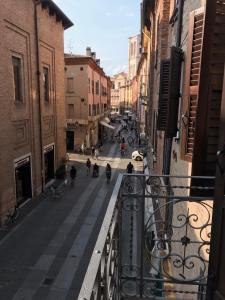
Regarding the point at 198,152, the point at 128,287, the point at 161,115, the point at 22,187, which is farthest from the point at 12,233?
the point at 198,152

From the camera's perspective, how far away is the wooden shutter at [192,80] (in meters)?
3.40

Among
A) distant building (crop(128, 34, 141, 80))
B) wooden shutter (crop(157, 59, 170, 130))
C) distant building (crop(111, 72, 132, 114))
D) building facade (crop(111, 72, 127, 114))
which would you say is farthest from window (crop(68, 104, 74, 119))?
building facade (crop(111, 72, 127, 114))

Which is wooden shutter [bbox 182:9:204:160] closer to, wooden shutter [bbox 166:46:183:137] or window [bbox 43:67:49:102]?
wooden shutter [bbox 166:46:183:137]

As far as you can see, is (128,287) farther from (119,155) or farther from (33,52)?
(119,155)

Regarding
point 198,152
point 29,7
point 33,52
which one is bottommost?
point 198,152

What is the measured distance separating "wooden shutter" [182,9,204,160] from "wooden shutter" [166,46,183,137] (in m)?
1.19

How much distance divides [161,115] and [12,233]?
299 inches

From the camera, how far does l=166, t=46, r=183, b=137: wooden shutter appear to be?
4.76m

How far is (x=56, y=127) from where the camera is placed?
18641mm

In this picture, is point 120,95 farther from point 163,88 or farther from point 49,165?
point 163,88

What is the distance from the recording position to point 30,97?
1465cm

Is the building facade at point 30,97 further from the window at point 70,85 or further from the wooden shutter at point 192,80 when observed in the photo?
the wooden shutter at point 192,80

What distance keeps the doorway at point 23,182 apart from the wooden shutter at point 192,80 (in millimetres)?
11628

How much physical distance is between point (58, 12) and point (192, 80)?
16430mm
